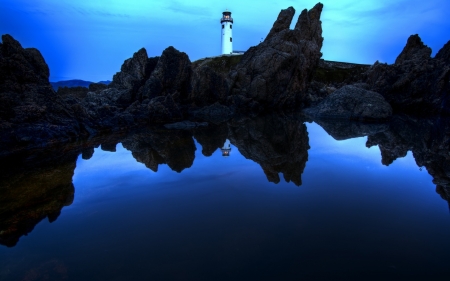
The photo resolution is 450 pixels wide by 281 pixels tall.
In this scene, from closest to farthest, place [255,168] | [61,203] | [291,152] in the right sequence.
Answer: [61,203] < [255,168] < [291,152]

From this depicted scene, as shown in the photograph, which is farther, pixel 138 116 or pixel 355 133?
pixel 138 116

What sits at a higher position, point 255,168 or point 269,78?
point 269,78

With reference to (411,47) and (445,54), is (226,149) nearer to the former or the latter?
(445,54)

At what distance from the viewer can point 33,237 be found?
6211mm

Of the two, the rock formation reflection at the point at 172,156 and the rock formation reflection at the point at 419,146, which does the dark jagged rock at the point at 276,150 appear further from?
the rock formation reflection at the point at 419,146

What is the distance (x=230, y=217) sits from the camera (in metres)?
6.76

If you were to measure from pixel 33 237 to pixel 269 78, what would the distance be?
37.1 meters

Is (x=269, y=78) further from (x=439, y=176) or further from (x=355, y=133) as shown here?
(x=439, y=176)

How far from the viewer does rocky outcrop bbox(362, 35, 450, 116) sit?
31.2 meters

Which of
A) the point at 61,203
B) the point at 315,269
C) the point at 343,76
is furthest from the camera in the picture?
the point at 343,76

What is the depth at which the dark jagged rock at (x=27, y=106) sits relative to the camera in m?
16.8

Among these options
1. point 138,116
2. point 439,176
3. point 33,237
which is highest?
point 138,116

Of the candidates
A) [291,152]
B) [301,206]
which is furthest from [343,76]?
[301,206]

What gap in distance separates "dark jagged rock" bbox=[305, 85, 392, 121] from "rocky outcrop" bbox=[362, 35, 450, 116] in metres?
7.22
